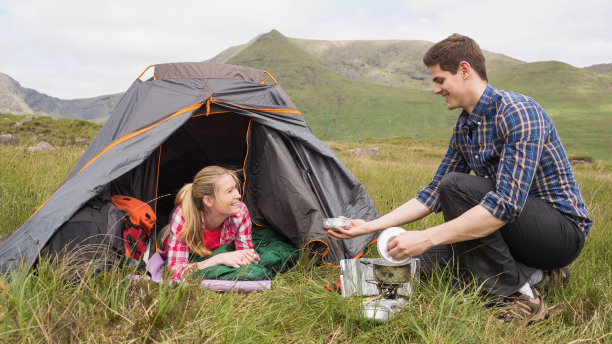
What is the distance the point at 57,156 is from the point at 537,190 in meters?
6.60

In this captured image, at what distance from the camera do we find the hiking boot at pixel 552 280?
2.74 m

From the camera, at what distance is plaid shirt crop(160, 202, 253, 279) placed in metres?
3.20

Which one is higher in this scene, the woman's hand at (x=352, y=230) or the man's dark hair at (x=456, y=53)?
the man's dark hair at (x=456, y=53)

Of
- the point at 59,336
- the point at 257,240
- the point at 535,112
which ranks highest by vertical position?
the point at 535,112

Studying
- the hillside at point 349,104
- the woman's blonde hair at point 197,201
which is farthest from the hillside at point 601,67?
the woman's blonde hair at point 197,201

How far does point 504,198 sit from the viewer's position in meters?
2.24

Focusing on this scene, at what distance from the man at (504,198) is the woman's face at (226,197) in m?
1.47

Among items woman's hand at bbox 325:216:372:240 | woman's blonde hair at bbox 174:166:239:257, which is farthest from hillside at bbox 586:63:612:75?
woman's blonde hair at bbox 174:166:239:257

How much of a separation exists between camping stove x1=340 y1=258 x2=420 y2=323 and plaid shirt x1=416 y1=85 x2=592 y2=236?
691 millimetres

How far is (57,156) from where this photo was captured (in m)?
6.38

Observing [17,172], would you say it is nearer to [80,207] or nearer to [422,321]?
[80,207]

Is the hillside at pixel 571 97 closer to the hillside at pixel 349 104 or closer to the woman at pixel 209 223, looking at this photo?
the hillside at pixel 349 104

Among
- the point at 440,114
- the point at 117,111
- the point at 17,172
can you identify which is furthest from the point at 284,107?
the point at 440,114

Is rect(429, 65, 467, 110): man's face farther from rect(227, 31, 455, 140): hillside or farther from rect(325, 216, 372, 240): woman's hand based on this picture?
rect(227, 31, 455, 140): hillside
